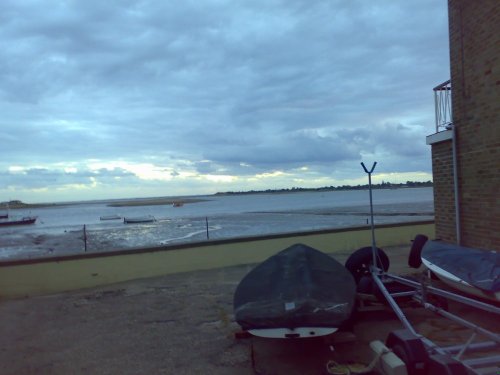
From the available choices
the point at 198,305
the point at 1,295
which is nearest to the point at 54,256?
the point at 1,295

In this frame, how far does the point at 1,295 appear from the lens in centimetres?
866

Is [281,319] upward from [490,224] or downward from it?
downward

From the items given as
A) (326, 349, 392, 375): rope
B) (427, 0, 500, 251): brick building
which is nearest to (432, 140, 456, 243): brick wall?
(427, 0, 500, 251): brick building

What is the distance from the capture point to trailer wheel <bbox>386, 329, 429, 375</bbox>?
3576 millimetres

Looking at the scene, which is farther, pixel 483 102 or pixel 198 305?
pixel 198 305

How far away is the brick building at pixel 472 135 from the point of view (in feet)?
20.8

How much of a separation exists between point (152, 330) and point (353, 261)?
317cm

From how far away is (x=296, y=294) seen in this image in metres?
4.56

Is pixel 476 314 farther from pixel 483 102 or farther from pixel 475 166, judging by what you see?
pixel 483 102

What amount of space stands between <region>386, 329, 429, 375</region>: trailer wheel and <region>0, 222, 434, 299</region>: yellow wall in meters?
7.07

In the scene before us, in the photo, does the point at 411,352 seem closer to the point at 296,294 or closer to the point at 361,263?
Result: the point at 296,294

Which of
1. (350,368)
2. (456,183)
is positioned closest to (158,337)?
(350,368)

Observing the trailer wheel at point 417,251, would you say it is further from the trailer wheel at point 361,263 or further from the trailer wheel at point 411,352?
the trailer wheel at point 411,352

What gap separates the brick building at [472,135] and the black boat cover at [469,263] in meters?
1.76
